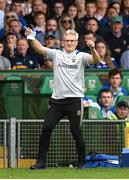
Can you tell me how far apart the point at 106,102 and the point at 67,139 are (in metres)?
1.10

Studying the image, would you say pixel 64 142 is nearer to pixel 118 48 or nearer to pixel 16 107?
pixel 16 107

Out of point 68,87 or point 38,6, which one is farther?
point 38,6

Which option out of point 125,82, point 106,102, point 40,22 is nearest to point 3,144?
point 106,102

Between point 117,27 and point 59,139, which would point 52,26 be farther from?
point 59,139

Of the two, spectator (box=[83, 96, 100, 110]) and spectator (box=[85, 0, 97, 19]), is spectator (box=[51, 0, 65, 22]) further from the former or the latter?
spectator (box=[83, 96, 100, 110])

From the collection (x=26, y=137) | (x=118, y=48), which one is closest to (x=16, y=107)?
(x=26, y=137)

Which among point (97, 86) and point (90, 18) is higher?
point (90, 18)

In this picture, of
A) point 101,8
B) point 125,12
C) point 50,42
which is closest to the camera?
point 50,42

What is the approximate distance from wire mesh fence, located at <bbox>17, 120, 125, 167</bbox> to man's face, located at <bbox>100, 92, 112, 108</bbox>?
0.72 m

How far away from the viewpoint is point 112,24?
17.7 metres

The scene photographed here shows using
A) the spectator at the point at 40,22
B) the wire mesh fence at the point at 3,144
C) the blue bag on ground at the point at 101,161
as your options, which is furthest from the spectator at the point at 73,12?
the blue bag on ground at the point at 101,161

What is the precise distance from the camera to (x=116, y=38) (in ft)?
57.6

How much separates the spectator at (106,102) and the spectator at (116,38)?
8.80ft

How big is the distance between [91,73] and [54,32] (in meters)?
2.57
